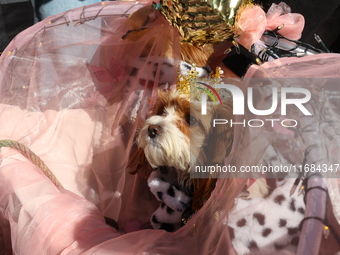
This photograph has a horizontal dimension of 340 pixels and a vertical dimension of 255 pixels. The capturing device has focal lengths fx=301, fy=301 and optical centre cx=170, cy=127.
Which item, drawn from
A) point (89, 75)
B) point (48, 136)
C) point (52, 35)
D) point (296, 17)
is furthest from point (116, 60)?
point (296, 17)

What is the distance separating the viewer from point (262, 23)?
2.73 ft

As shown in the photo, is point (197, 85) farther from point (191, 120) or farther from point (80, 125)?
point (80, 125)

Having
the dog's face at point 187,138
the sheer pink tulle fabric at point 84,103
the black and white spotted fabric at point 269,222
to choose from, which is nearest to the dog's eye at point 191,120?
the dog's face at point 187,138

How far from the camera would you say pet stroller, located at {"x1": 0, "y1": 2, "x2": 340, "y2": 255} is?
79 cm

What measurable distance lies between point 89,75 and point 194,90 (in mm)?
497

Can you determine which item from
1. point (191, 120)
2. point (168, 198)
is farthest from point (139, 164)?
point (191, 120)

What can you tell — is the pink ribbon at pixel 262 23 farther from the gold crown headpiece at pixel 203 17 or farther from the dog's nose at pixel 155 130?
the dog's nose at pixel 155 130

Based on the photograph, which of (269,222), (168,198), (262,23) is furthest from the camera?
(168,198)

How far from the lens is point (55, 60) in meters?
1.15

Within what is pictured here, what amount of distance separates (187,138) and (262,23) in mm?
388

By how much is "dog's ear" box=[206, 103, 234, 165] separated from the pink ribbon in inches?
7.6

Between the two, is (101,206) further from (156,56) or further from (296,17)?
(296,17)

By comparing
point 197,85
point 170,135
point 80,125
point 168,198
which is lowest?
point 168,198

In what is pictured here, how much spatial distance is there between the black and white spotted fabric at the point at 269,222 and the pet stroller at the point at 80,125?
164mm
